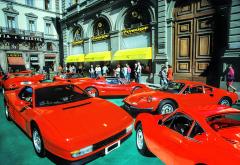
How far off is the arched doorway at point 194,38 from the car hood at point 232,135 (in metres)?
10.1

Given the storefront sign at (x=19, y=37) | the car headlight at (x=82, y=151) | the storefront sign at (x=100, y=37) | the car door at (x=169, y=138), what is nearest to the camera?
the car door at (x=169, y=138)

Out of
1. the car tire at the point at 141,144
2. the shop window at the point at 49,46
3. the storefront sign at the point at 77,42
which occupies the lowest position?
the car tire at the point at 141,144

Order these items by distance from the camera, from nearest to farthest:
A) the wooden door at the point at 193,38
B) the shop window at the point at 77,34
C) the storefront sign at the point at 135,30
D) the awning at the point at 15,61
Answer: the wooden door at the point at 193,38 → the storefront sign at the point at 135,30 → the shop window at the point at 77,34 → the awning at the point at 15,61

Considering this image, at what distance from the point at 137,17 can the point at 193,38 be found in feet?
19.0

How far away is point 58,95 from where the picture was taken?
4.66 meters

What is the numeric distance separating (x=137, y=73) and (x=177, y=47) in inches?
140

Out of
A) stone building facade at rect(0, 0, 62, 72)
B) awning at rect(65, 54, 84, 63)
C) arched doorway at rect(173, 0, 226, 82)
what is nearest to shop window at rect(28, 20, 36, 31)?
stone building facade at rect(0, 0, 62, 72)

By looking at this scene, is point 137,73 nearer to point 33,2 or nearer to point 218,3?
point 218,3

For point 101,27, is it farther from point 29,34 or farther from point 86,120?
point 86,120

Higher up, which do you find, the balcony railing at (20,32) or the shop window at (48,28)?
the shop window at (48,28)

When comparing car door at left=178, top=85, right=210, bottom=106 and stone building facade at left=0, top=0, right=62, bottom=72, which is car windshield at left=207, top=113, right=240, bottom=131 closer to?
car door at left=178, top=85, right=210, bottom=106

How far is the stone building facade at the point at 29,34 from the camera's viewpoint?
25984mm

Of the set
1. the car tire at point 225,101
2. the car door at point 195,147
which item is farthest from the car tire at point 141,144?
the car tire at point 225,101

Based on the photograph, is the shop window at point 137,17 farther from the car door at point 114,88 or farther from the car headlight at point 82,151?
the car headlight at point 82,151
